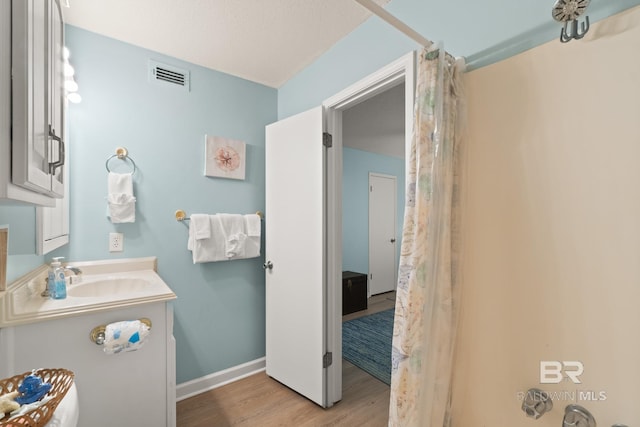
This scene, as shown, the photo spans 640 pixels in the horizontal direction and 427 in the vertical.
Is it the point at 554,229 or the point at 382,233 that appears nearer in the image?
the point at 554,229

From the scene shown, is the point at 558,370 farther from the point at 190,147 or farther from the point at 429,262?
the point at 190,147

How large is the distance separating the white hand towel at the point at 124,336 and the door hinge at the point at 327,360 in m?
1.14

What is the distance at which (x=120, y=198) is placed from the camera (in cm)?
181

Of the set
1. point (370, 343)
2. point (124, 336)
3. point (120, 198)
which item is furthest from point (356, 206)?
point (124, 336)

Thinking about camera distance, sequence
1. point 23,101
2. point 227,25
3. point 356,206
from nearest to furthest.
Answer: point 23,101 → point 227,25 → point 356,206

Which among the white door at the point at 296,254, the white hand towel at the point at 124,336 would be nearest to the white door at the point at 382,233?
the white door at the point at 296,254

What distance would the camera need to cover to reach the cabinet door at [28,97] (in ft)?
2.13

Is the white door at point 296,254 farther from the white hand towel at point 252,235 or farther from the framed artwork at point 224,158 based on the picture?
the framed artwork at point 224,158

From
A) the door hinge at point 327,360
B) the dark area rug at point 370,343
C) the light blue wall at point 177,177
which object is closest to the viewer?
the light blue wall at point 177,177

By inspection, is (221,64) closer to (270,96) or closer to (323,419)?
(270,96)

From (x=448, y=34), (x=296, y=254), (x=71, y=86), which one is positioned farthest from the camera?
(x=296, y=254)

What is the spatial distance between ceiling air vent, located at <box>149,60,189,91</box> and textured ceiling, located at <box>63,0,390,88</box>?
0.10 meters

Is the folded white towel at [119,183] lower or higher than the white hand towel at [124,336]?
higher

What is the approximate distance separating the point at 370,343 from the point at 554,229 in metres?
2.40
